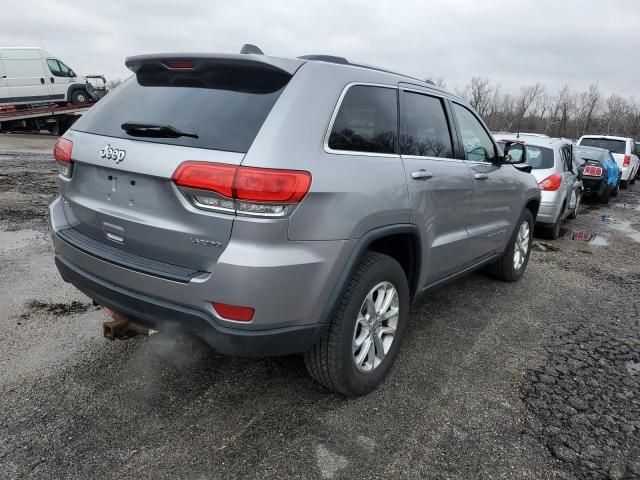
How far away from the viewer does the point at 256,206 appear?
6.93ft

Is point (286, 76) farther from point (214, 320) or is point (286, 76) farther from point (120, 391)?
point (120, 391)

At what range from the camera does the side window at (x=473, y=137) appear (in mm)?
3799

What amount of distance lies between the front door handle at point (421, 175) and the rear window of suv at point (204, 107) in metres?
0.97

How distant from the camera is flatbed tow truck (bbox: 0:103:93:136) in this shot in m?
20.0

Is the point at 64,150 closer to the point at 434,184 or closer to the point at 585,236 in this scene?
the point at 434,184

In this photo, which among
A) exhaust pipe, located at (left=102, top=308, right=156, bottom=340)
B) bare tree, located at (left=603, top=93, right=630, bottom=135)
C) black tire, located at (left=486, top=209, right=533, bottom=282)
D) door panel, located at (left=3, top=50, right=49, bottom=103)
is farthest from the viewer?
bare tree, located at (left=603, top=93, right=630, bottom=135)

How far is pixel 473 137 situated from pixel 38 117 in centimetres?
2183

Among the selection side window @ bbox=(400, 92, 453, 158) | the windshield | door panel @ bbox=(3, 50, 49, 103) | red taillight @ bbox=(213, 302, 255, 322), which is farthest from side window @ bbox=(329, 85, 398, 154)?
door panel @ bbox=(3, 50, 49, 103)

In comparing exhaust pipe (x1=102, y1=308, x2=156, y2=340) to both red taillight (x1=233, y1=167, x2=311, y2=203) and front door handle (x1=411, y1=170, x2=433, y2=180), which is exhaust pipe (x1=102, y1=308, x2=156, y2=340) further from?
front door handle (x1=411, y1=170, x2=433, y2=180)

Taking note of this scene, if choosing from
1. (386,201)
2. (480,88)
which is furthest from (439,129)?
(480,88)

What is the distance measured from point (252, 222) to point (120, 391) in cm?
141

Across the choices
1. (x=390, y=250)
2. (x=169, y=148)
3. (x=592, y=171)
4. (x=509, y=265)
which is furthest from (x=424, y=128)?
(x=592, y=171)

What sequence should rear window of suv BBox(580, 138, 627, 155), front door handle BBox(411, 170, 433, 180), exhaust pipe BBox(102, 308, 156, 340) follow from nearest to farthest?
1. exhaust pipe BBox(102, 308, 156, 340)
2. front door handle BBox(411, 170, 433, 180)
3. rear window of suv BBox(580, 138, 627, 155)

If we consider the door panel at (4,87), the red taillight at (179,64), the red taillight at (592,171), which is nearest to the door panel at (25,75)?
the door panel at (4,87)
